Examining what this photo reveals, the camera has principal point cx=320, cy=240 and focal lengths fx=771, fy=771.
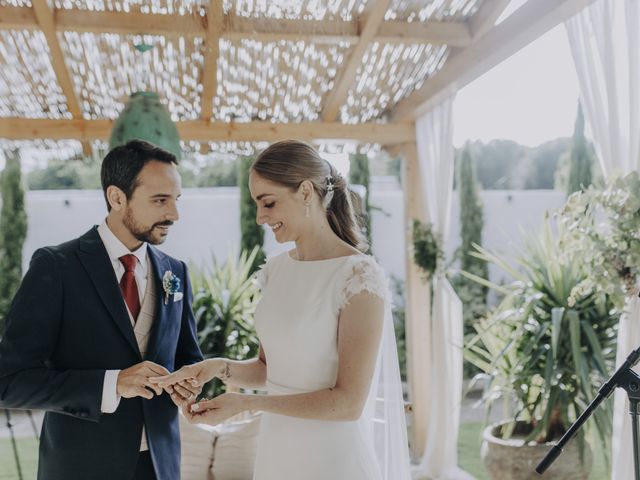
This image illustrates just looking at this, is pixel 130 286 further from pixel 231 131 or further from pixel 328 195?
pixel 231 131

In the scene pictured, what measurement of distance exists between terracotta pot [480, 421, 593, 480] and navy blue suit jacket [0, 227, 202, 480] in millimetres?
2426

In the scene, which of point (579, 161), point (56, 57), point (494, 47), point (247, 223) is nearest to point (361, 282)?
point (494, 47)

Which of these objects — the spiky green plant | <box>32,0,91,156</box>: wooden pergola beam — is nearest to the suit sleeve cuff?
<box>32,0,91,156</box>: wooden pergola beam

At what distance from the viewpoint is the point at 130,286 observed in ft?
6.87

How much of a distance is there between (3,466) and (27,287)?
4465 mm

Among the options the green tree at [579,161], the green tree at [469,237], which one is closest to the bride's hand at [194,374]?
the green tree at [469,237]

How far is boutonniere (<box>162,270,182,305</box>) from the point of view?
2135mm

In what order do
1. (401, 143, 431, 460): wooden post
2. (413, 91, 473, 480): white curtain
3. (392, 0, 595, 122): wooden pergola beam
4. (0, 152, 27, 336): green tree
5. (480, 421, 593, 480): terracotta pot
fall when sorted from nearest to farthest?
(392, 0, 595, 122): wooden pergola beam < (480, 421, 593, 480): terracotta pot < (413, 91, 473, 480): white curtain < (401, 143, 431, 460): wooden post < (0, 152, 27, 336): green tree

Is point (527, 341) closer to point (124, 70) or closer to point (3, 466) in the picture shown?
Result: point (124, 70)

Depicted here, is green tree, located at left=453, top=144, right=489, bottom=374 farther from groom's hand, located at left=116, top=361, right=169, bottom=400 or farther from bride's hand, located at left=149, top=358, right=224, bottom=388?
groom's hand, located at left=116, top=361, right=169, bottom=400

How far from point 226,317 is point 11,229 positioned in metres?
4.17

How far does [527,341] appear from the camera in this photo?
4285 mm

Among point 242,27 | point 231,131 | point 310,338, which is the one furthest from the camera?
point 231,131

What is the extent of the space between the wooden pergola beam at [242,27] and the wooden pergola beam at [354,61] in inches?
3.1
